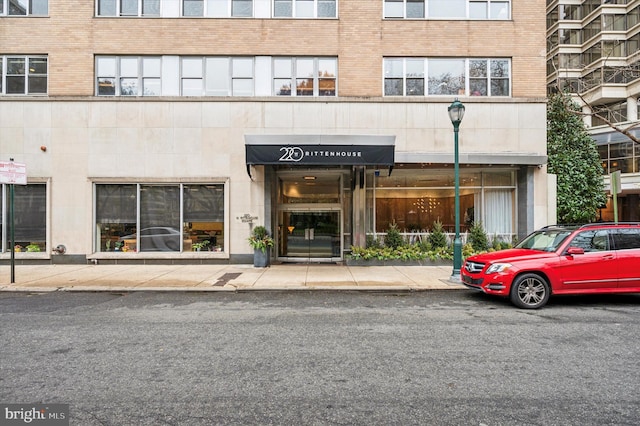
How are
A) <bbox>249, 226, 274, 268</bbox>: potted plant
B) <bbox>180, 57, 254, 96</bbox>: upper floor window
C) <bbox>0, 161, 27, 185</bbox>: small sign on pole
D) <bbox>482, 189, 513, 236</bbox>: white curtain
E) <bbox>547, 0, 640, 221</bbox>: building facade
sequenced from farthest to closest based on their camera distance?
<bbox>547, 0, 640, 221</bbox>: building facade, <bbox>482, 189, 513, 236</bbox>: white curtain, <bbox>180, 57, 254, 96</bbox>: upper floor window, <bbox>249, 226, 274, 268</bbox>: potted plant, <bbox>0, 161, 27, 185</bbox>: small sign on pole

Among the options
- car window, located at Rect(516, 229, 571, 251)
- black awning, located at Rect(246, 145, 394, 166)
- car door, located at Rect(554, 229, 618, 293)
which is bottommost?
car door, located at Rect(554, 229, 618, 293)

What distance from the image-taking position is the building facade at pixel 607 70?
3044cm

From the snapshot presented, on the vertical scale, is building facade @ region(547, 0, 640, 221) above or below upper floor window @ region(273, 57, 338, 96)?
above

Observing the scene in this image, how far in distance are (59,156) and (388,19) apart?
528 inches

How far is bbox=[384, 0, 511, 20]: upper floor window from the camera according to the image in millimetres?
14297

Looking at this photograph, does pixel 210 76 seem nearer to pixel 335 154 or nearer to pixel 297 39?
pixel 297 39

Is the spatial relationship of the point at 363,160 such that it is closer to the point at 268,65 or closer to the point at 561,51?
the point at 268,65

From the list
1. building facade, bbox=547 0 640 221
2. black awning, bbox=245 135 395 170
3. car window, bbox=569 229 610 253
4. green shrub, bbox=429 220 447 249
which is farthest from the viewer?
building facade, bbox=547 0 640 221

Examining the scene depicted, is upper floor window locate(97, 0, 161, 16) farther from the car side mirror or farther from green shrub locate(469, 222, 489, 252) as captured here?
the car side mirror

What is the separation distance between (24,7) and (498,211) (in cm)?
1994

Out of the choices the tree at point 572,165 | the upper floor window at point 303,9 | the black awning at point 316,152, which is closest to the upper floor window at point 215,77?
the upper floor window at point 303,9

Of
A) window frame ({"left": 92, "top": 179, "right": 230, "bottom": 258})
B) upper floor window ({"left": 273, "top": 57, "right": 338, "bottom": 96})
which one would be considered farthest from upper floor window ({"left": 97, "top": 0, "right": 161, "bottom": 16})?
window frame ({"left": 92, "top": 179, "right": 230, "bottom": 258})

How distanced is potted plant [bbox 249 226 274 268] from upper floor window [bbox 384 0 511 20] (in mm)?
9637

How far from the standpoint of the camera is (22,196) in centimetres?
1375
